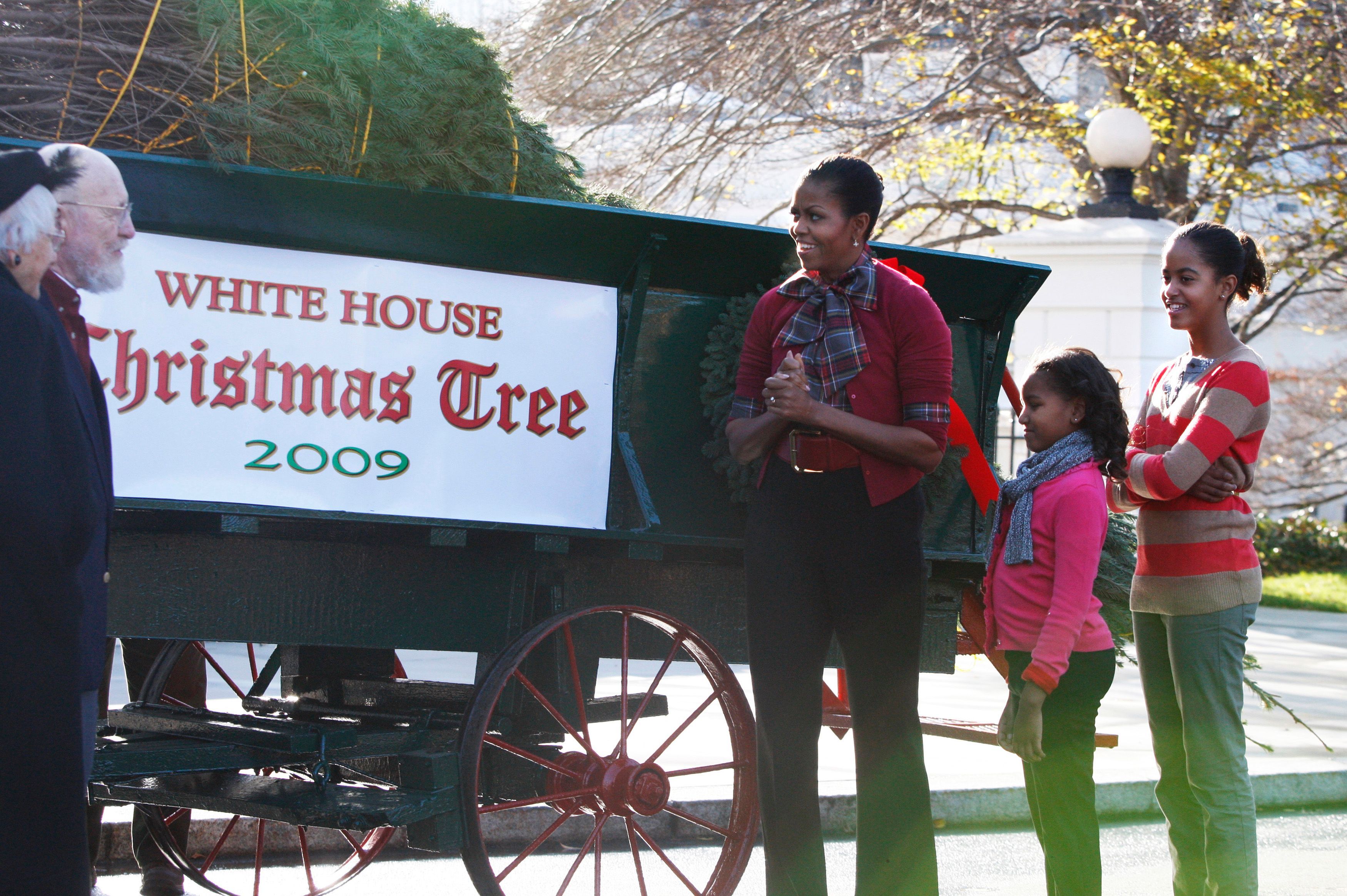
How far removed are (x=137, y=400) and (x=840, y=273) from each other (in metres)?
1.64

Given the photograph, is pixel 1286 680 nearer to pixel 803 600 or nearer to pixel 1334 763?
pixel 1334 763

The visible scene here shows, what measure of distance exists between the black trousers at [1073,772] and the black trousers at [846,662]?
0.39 m

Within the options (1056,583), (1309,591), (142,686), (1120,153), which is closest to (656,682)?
(1056,583)

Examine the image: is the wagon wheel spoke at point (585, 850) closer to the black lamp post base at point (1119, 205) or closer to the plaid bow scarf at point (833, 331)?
the plaid bow scarf at point (833, 331)

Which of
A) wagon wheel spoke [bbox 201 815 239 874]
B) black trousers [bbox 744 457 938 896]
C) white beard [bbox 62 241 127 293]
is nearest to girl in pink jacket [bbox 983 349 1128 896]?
black trousers [bbox 744 457 938 896]

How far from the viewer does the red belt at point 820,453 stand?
3008 millimetres

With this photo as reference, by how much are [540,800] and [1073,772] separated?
1.30 meters

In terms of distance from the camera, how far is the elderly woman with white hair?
2.05m

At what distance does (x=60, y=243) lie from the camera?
96.5 inches

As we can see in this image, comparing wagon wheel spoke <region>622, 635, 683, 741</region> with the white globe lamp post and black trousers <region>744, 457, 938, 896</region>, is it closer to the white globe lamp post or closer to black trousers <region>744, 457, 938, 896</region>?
black trousers <region>744, 457, 938, 896</region>

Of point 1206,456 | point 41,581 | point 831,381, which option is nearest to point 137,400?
point 41,581

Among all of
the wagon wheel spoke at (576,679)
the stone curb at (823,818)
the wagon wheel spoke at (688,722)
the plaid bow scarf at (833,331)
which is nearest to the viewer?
the plaid bow scarf at (833,331)

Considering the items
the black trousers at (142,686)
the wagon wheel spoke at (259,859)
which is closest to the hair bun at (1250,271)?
the wagon wheel spoke at (259,859)

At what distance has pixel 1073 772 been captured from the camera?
329 cm
